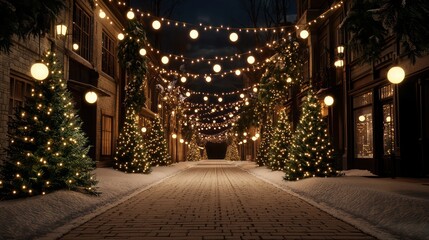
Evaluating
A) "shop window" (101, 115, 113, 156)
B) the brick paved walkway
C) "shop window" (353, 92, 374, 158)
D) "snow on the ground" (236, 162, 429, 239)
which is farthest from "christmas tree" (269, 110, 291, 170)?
the brick paved walkway

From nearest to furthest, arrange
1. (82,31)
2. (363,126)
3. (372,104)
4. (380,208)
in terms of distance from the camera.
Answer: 1. (380,208)
2. (372,104)
3. (82,31)
4. (363,126)

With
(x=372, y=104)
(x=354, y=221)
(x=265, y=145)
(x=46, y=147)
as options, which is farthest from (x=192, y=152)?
(x=354, y=221)

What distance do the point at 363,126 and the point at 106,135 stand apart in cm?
1351

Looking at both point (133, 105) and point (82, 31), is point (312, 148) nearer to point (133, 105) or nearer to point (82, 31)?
point (133, 105)

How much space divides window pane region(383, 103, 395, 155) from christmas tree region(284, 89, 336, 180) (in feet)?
9.49

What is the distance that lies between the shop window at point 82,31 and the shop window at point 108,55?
2.71 meters

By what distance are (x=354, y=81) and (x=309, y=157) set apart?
714cm

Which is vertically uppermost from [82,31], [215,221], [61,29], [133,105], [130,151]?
[82,31]

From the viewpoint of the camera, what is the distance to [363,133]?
2347cm

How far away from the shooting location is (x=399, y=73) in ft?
44.2

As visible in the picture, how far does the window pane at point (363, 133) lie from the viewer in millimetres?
22547

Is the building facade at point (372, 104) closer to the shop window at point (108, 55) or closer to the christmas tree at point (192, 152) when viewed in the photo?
the shop window at point (108, 55)

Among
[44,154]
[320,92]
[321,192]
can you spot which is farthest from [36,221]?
[320,92]

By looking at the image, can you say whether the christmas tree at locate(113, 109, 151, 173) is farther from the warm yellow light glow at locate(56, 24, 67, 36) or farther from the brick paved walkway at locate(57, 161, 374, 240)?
the brick paved walkway at locate(57, 161, 374, 240)
